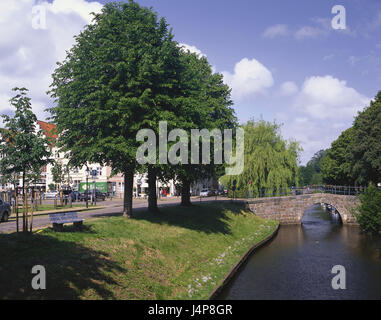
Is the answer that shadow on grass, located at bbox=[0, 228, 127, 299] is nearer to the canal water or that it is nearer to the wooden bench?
the wooden bench

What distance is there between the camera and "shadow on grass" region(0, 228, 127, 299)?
10.9 metres

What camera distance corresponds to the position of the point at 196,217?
3122 cm

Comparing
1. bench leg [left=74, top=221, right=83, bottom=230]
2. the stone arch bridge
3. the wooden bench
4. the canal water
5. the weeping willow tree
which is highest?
the weeping willow tree

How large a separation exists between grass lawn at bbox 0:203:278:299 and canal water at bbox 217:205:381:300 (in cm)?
169

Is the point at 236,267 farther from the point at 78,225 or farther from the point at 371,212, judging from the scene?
the point at 371,212

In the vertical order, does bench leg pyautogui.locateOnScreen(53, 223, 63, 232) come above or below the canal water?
above

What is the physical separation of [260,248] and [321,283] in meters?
11.1

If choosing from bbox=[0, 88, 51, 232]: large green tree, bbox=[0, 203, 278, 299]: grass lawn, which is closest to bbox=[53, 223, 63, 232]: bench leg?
bbox=[0, 203, 278, 299]: grass lawn

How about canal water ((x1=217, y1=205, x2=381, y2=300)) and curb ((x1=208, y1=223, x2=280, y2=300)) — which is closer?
curb ((x1=208, y1=223, x2=280, y2=300))

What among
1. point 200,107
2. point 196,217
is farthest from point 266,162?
point 200,107

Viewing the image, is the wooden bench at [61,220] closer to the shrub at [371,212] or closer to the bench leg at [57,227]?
the bench leg at [57,227]

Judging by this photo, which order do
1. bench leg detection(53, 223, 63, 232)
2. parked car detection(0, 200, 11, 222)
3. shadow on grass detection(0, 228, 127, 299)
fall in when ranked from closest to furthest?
shadow on grass detection(0, 228, 127, 299) → bench leg detection(53, 223, 63, 232) → parked car detection(0, 200, 11, 222)

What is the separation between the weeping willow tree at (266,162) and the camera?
A: 148 ft

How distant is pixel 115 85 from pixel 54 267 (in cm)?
1343
